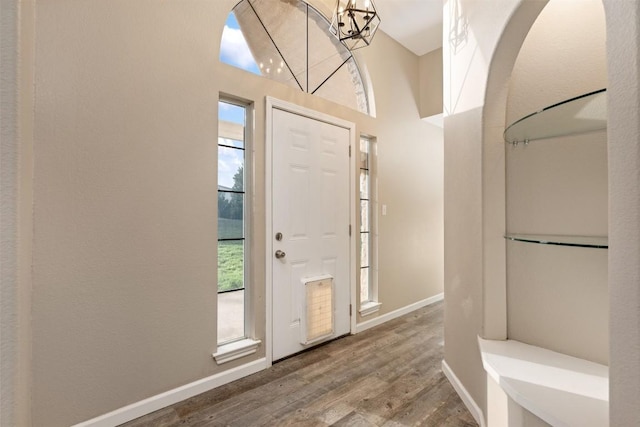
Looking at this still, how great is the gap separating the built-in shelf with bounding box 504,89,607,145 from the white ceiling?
2.30m

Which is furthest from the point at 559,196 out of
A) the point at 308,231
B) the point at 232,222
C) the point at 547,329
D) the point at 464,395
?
the point at 232,222

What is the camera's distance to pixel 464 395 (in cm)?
197

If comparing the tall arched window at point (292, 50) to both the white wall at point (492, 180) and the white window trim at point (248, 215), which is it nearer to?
the white window trim at point (248, 215)

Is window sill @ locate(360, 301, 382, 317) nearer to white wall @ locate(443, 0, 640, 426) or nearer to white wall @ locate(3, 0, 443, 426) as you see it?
white wall @ locate(443, 0, 640, 426)

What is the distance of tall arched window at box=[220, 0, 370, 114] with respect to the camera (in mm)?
2408

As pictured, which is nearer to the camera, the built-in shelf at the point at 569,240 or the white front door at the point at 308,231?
the built-in shelf at the point at 569,240

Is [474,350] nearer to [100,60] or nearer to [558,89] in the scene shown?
[558,89]

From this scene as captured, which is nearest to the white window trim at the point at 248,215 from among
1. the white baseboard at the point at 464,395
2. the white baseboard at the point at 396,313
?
the white baseboard at the point at 396,313

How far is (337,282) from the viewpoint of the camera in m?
3.04

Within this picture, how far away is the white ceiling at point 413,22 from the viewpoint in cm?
313

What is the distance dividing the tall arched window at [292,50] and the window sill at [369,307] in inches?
81.6

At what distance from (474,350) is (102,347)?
2.10m

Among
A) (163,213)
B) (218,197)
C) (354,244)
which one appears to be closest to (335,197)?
(354,244)

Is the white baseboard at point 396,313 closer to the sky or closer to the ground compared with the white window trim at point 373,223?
closer to the ground
